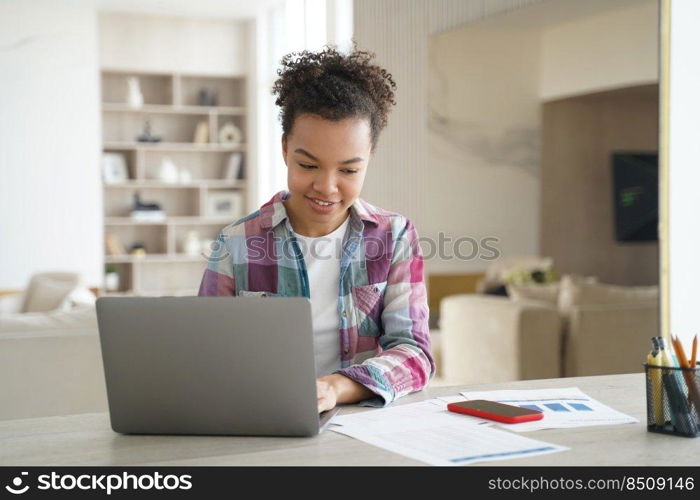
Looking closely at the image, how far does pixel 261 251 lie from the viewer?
1.85 meters

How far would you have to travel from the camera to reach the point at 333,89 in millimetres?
1767

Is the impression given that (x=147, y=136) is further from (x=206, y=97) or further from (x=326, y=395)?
(x=326, y=395)

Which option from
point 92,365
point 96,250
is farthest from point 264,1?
point 92,365

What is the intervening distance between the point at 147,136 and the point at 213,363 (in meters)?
6.50

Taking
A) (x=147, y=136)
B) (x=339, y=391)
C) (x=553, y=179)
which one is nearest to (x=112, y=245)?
(x=147, y=136)

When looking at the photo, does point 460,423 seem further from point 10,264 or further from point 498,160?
point 10,264

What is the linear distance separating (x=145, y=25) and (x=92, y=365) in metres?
4.95

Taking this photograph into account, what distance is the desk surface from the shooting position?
1.24 m

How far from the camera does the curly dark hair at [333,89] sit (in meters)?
1.75

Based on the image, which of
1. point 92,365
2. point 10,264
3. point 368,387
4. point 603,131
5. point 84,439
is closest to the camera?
point 84,439

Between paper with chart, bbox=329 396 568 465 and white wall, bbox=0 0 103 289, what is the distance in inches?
240

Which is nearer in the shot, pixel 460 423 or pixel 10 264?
pixel 460 423

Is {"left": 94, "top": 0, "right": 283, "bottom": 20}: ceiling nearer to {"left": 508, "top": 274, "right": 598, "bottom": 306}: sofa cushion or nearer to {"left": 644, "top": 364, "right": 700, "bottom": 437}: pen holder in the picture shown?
{"left": 508, "top": 274, "right": 598, "bottom": 306}: sofa cushion

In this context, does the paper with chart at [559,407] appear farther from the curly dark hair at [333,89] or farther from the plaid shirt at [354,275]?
the curly dark hair at [333,89]
